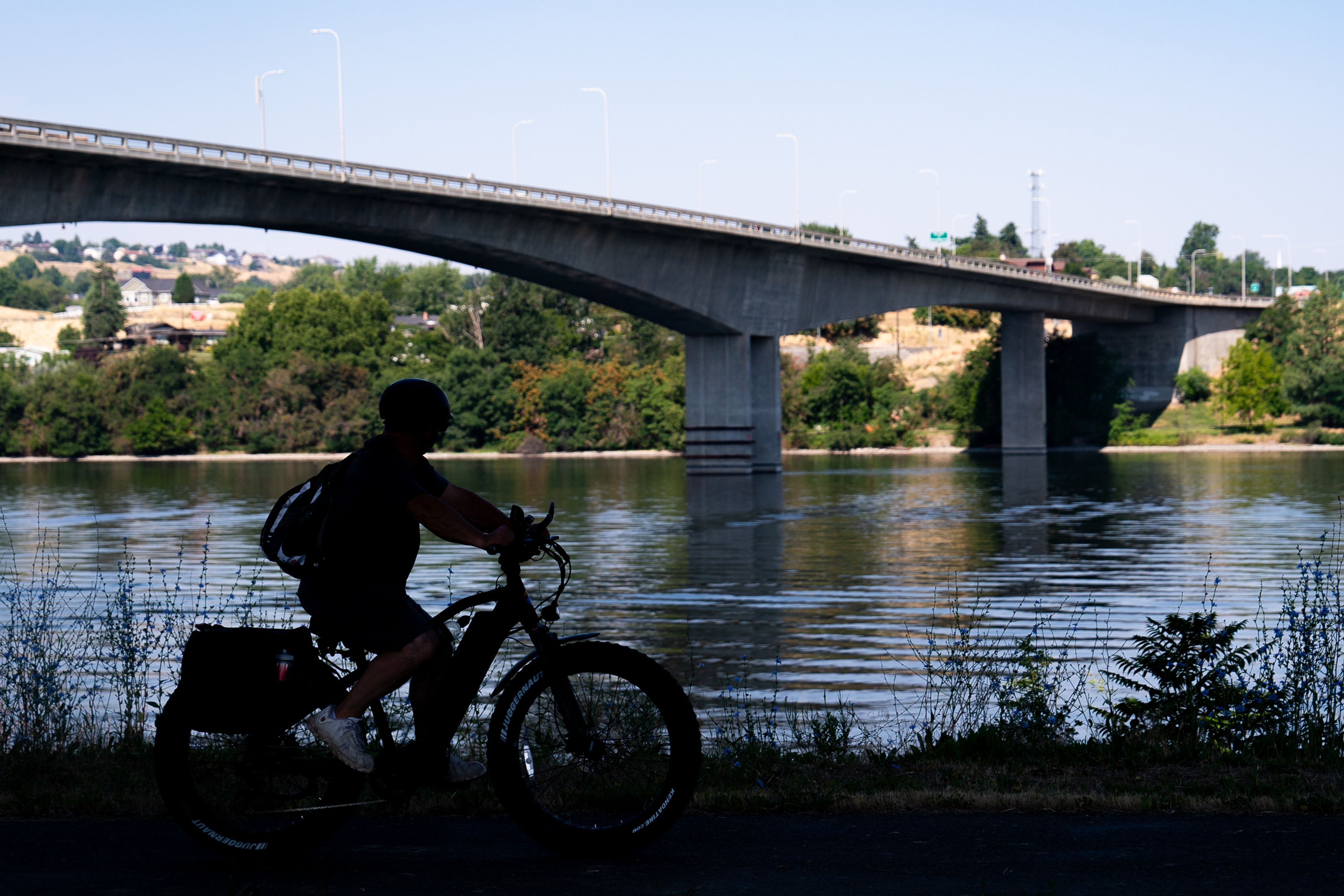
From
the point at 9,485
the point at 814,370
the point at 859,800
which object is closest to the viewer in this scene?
the point at 859,800

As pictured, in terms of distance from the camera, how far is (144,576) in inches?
950

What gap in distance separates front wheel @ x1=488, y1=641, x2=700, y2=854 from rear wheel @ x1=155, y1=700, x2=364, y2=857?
0.66 meters

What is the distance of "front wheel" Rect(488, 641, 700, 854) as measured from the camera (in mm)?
6098

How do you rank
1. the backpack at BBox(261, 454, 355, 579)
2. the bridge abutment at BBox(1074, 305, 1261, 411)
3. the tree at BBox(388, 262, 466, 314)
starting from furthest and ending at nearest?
the tree at BBox(388, 262, 466, 314)
the bridge abutment at BBox(1074, 305, 1261, 411)
the backpack at BBox(261, 454, 355, 579)

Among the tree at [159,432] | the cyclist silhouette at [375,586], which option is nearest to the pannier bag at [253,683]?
the cyclist silhouette at [375,586]

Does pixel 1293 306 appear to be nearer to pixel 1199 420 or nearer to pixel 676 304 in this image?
pixel 1199 420

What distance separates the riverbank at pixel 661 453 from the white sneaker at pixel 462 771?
7784 centimetres

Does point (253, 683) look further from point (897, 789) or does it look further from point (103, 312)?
point (103, 312)

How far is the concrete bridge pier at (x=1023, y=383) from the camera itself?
276 ft

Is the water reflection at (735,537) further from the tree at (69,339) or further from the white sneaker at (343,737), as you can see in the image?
the tree at (69,339)

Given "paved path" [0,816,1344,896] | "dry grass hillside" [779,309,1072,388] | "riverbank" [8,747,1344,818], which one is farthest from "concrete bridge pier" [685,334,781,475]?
"paved path" [0,816,1344,896]

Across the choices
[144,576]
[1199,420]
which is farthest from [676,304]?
[1199,420]

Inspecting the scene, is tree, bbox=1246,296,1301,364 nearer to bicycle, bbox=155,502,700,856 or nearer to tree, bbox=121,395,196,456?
tree, bbox=121,395,196,456

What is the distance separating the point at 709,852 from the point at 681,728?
1.73ft
